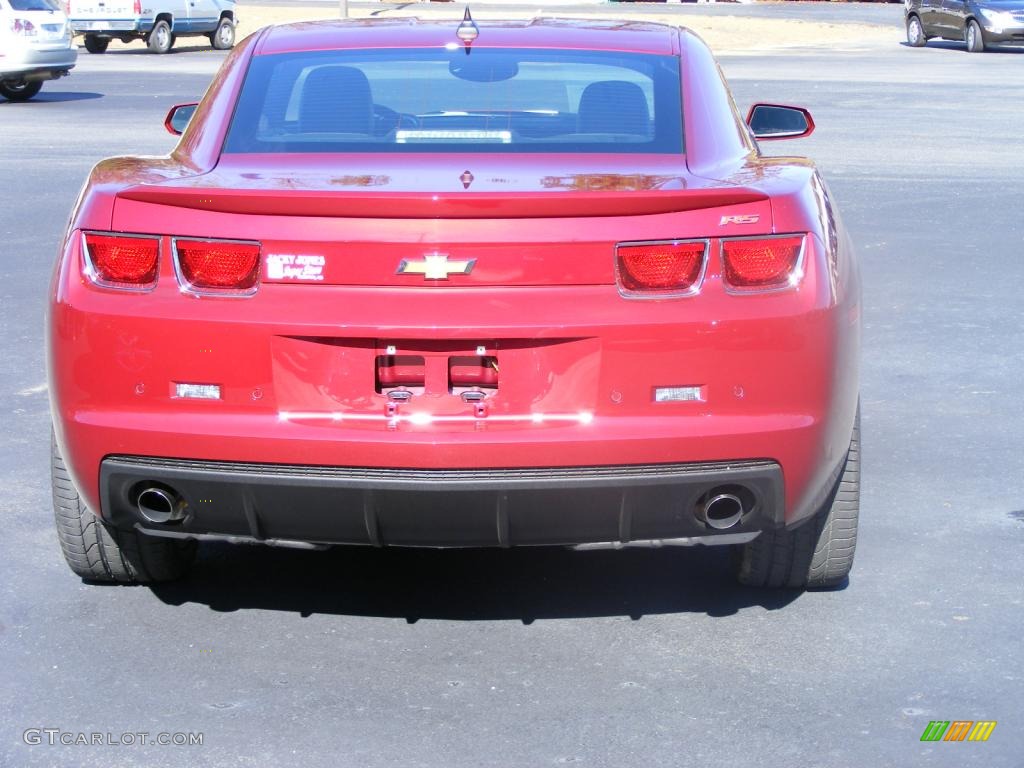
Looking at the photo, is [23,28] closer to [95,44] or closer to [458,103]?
[95,44]

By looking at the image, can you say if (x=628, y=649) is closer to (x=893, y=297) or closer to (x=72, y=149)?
(x=893, y=297)

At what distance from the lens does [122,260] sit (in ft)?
13.0

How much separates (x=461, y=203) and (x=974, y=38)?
33.5 meters

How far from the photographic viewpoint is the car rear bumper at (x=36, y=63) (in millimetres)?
22375

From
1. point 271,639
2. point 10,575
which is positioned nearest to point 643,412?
point 271,639

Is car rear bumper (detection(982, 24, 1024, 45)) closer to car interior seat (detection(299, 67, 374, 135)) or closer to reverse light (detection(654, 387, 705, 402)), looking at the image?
car interior seat (detection(299, 67, 374, 135))

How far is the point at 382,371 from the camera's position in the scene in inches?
152

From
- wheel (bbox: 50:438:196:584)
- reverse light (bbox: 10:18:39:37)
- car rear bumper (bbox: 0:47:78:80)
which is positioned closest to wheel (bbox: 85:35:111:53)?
car rear bumper (bbox: 0:47:78:80)

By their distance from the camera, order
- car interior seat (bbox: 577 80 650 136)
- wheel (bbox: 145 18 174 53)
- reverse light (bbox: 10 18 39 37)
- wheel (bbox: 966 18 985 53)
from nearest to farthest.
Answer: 1. car interior seat (bbox: 577 80 650 136)
2. reverse light (bbox: 10 18 39 37)
3. wheel (bbox: 145 18 174 53)
4. wheel (bbox: 966 18 985 53)

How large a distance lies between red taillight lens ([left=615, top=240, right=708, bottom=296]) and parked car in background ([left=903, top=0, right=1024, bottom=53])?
32.2 m

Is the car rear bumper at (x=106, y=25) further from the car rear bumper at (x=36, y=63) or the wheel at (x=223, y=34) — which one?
the car rear bumper at (x=36, y=63)

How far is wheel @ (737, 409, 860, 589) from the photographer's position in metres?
4.50

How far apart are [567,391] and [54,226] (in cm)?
857

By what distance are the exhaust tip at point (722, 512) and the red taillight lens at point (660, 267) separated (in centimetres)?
52
